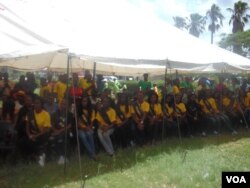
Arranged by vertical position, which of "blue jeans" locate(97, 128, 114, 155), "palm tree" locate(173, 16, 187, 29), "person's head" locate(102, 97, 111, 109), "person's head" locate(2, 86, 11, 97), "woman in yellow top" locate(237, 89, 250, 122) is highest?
"palm tree" locate(173, 16, 187, 29)

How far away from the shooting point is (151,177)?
24.6ft

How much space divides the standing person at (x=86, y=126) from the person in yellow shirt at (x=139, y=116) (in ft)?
4.93

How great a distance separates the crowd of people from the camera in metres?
8.52

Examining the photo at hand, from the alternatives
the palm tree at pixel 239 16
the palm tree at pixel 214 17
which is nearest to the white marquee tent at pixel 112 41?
the palm tree at pixel 239 16

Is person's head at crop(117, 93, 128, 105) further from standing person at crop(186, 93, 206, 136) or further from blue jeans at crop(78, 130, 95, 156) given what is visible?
standing person at crop(186, 93, 206, 136)

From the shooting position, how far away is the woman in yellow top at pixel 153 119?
35.5ft

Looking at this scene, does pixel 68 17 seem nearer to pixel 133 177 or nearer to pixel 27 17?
pixel 27 17

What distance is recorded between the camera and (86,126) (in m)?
9.03

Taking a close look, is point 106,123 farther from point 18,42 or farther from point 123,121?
point 18,42

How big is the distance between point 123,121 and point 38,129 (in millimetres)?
2343

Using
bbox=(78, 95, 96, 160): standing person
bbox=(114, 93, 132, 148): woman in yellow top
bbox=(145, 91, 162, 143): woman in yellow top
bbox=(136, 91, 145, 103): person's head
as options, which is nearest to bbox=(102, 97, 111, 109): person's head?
bbox=(114, 93, 132, 148): woman in yellow top

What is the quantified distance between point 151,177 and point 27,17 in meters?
3.65

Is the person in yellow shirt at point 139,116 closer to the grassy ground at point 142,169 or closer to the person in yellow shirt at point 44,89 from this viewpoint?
the grassy ground at point 142,169

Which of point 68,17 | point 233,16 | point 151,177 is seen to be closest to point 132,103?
point 68,17
